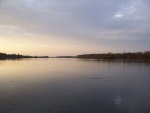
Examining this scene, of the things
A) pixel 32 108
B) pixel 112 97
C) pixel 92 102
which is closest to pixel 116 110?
pixel 92 102

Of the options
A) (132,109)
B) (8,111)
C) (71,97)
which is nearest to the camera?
(8,111)

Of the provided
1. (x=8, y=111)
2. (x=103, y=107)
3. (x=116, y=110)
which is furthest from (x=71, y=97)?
(x=8, y=111)

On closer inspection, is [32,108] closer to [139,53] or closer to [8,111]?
[8,111]

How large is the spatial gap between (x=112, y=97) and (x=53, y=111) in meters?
4.58

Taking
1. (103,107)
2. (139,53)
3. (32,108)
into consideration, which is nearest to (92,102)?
(103,107)

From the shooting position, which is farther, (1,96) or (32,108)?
(1,96)

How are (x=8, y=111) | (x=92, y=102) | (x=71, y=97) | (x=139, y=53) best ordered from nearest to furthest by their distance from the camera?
(x=8, y=111), (x=92, y=102), (x=71, y=97), (x=139, y=53)

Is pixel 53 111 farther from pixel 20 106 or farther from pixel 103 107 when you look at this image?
pixel 103 107

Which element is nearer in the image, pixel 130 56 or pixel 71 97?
pixel 71 97

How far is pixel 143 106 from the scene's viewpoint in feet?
34.5

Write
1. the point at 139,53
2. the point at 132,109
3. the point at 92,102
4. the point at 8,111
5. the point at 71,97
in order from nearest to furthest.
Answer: the point at 8,111 → the point at 132,109 → the point at 92,102 → the point at 71,97 → the point at 139,53

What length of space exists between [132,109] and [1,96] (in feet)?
25.4

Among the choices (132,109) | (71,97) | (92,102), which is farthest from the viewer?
(71,97)

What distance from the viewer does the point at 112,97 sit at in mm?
12469
